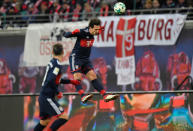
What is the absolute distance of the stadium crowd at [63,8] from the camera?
16234 mm

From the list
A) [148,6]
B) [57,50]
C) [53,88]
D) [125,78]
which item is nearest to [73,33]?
[57,50]

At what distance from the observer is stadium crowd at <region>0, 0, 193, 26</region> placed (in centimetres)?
1623

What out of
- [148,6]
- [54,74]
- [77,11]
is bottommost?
[54,74]

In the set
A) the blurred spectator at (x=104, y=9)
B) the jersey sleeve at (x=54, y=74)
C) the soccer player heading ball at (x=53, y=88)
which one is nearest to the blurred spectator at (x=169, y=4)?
the blurred spectator at (x=104, y=9)

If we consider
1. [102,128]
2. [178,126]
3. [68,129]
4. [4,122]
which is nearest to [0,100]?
[4,122]

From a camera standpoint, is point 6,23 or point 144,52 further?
point 6,23

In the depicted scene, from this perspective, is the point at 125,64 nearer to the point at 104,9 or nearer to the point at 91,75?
the point at 104,9

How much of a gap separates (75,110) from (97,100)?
0.59 metres

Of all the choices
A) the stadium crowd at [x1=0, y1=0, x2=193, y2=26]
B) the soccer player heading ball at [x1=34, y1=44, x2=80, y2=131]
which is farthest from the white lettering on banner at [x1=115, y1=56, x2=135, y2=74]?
the soccer player heading ball at [x1=34, y1=44, x2=80, y2=131]

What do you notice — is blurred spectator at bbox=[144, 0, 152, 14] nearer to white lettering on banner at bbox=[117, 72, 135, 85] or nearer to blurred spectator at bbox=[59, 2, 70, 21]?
white lettering on banner at bbox=[117, 72, 135, 85]

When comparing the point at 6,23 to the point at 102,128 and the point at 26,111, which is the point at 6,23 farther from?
the point at 102,128

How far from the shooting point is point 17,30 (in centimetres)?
1731

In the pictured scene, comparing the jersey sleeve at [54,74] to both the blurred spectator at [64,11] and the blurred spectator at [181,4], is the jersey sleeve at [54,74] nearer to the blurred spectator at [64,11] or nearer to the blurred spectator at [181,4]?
the blurred spectator at [181,4]

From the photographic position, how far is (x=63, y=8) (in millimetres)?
17531
